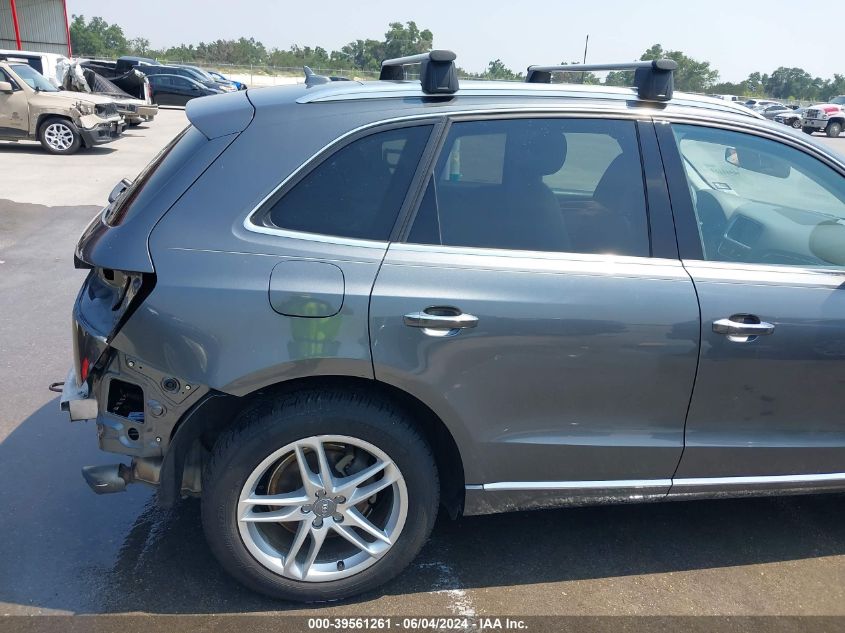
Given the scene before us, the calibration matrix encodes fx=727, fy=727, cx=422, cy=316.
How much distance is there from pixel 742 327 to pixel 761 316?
0.10 meters

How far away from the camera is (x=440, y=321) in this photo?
2500 millimetres

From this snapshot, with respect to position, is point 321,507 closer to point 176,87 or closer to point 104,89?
point 104,89

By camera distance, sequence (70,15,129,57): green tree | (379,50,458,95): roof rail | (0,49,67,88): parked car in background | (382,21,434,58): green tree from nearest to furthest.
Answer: (379,50,458,95): roof rail
(0,49,67,88): parked car in background
(382,21,434,58): green tree
(70,15,129,57): green tree

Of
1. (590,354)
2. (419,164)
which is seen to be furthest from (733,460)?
(419,164)

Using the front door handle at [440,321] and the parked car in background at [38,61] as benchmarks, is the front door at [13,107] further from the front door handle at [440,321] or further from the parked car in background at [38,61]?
the front door handle at [440,321]

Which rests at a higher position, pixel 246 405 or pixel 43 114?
pixel 246 405

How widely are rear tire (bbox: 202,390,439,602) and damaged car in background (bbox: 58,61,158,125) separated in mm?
16338

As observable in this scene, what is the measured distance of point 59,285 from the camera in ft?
20.7

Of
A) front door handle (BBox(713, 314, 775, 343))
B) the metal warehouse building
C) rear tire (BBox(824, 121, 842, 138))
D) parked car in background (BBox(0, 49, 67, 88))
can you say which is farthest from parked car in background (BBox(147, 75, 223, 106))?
front door handle (BBox(713, 314, 775, 343))

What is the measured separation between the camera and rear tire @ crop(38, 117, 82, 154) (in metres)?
14.0

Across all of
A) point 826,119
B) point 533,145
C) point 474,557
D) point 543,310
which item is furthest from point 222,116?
point 826,119

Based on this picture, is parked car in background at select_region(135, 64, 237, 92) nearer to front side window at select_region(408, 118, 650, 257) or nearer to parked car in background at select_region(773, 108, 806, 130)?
parked car in background at select_region(773, 108, 806, 130)

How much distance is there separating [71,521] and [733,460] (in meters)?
2.81

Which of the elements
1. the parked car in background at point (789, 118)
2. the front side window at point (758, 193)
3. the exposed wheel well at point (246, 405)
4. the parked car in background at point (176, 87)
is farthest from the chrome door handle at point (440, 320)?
the parked car in background at point (789, 118)
